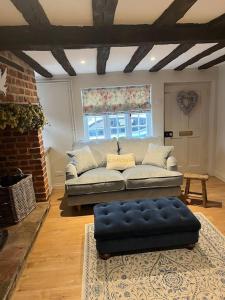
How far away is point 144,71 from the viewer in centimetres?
421

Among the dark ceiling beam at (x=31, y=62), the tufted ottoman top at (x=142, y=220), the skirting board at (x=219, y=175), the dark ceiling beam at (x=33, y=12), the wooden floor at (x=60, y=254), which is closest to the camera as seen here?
the dark ceiling beam at (x=33, y=12)

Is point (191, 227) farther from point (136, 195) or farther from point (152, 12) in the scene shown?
point (152, 12)

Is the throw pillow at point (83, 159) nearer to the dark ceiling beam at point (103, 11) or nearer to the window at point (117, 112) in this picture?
the window at point (117, 112)

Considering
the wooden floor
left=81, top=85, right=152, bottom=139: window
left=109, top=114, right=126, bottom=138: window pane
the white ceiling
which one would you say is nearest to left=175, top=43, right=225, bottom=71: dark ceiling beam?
the white ceiling

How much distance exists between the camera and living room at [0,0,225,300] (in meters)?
1.81

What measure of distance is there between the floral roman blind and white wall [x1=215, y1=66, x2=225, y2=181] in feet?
4.44

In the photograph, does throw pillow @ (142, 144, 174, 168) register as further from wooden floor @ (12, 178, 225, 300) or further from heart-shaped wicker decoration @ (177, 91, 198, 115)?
heart-shaped wicker decoration @ (177, 91, 198, 115)

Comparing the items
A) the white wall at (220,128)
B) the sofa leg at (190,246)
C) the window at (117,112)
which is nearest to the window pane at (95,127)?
the window at (117,112)

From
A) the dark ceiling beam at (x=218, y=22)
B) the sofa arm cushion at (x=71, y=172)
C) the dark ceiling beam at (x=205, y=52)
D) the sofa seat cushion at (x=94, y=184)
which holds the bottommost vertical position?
the sofa seat cushion at (x=94, y=184)

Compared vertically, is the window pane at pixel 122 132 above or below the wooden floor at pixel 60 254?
above

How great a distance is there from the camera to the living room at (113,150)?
1.81 meters

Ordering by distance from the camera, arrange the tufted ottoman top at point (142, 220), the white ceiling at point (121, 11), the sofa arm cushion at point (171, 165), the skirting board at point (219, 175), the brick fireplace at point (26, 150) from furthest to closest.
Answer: the skirting board at point (219, 175)
the sofa arm cushion at point (171, 165)
the brick fireplace at point (26, 150)
the tufted ottoman top at point (142, 220)
the white ceiling at point (121, 11)

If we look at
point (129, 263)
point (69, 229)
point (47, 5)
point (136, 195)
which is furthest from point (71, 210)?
point (47, 5)

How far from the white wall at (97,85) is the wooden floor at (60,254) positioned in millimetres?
1461
